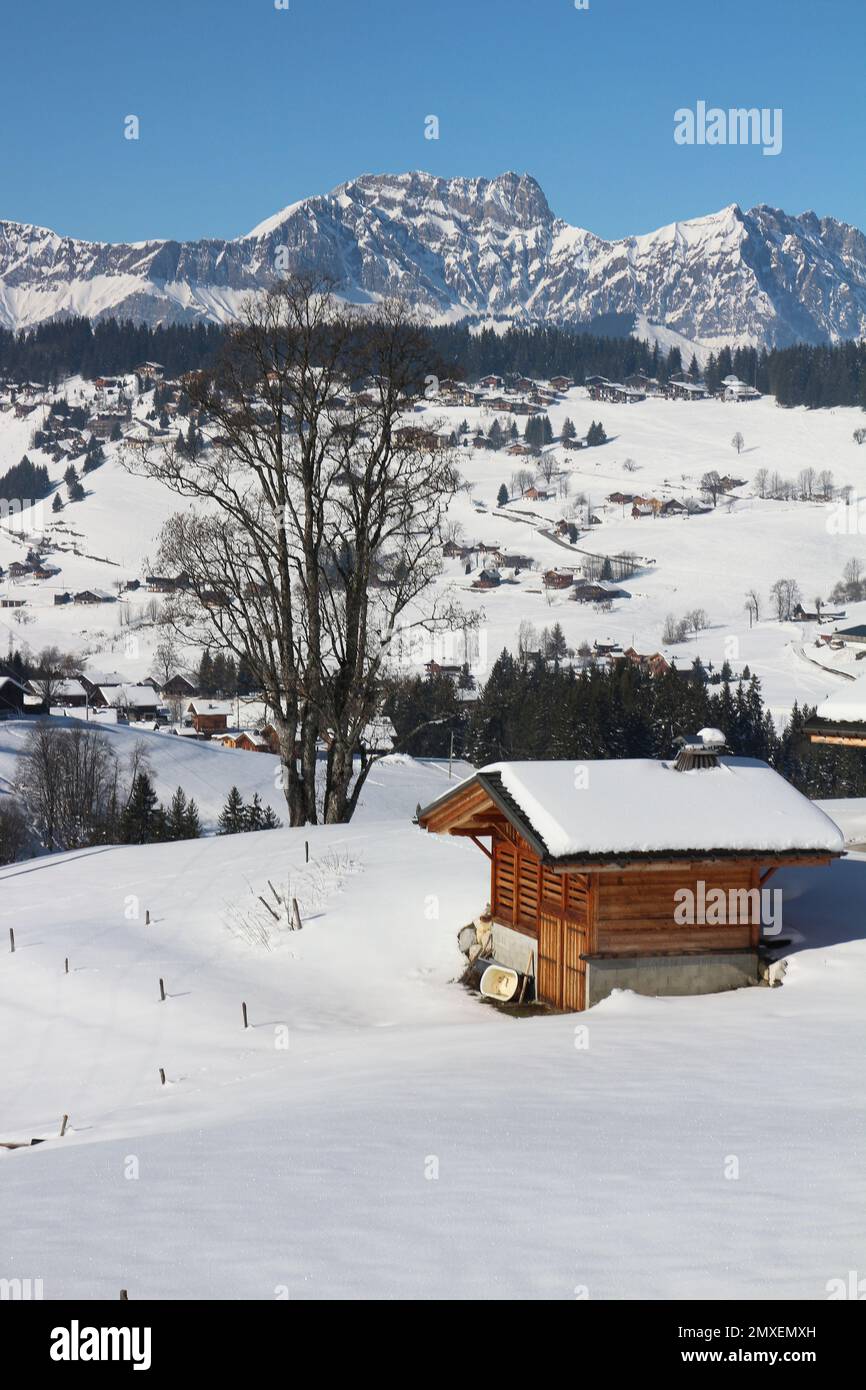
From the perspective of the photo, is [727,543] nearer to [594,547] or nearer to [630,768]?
[594,547]

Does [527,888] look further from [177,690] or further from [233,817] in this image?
[177,690]

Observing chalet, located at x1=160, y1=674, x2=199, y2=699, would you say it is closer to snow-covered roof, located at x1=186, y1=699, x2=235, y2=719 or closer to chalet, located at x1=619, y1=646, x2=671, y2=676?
snow-covered roof, located at x1=186, y1=699, x2=235, y2=719

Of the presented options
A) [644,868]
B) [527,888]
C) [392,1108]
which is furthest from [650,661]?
[392,1108]

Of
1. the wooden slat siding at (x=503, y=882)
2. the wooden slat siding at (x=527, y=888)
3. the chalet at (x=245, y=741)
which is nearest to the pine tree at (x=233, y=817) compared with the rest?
the chalet at (x=245, y=741)

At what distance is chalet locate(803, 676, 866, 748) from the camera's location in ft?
73.7

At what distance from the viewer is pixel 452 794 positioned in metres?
18.0

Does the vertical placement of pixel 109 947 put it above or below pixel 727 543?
below

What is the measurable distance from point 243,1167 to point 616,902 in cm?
780

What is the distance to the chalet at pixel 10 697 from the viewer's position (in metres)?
88.3

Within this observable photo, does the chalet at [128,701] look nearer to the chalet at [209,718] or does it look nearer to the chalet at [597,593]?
the chalet at [209,718]

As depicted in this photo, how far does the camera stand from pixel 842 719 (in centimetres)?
2267
